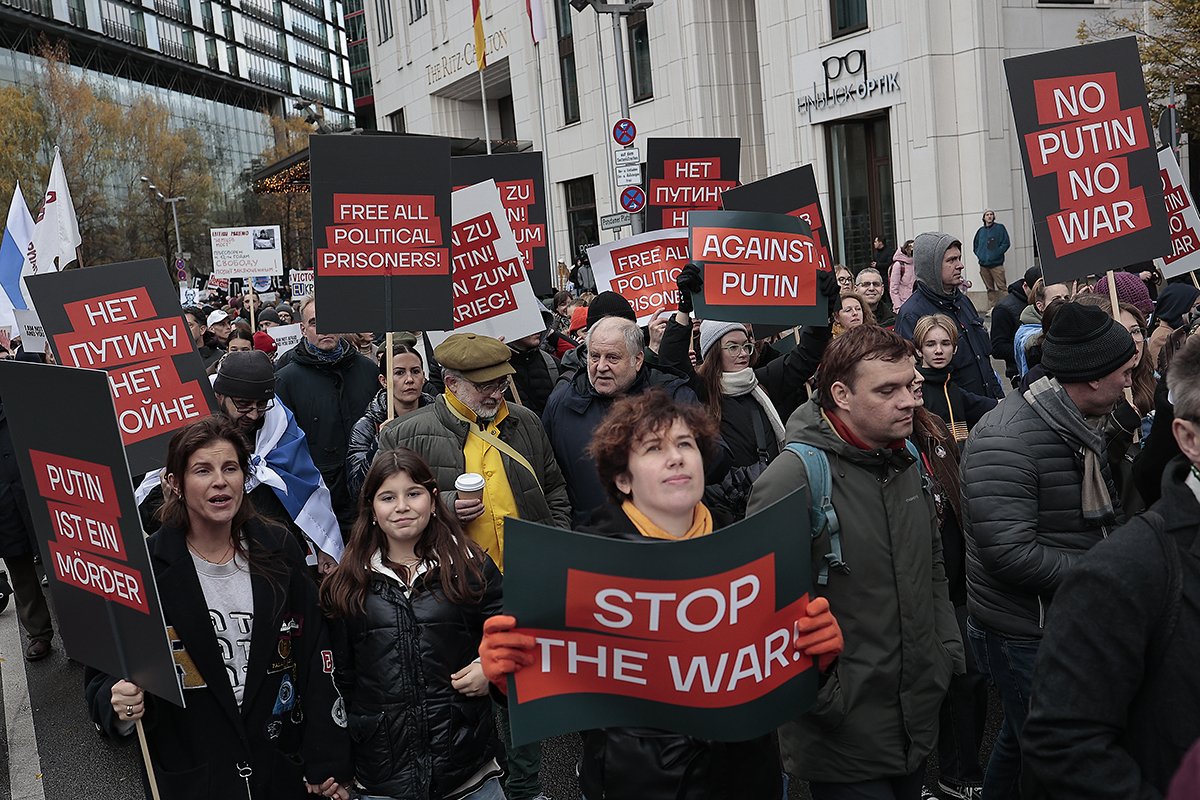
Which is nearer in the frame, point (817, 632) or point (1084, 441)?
point (817, 632)

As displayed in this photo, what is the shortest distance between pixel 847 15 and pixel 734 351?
1777cm

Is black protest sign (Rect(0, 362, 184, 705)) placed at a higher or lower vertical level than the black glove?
lower

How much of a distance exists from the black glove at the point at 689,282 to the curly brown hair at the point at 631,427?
2.57 m

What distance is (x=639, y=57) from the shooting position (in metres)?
29.0

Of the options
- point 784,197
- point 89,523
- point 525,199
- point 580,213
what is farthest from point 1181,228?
point 580,213

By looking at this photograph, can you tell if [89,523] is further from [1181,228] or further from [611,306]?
[1181,228]

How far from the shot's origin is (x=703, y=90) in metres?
26.5

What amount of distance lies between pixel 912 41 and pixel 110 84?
2750 inches

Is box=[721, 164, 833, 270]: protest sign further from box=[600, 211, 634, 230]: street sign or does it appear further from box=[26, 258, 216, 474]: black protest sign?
box=[600, 211, 634, 230]: street sign

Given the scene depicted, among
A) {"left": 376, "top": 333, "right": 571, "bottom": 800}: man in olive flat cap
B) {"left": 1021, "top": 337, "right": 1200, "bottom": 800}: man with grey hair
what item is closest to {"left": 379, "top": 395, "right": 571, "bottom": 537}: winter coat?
{"left": 376, "top": 333, "right": 571, "bottom": 800}: man in olive flat cap

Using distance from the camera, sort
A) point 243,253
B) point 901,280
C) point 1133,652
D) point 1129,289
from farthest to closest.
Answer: point 243,253
point 901,280
point 1129,289
point 1133,652

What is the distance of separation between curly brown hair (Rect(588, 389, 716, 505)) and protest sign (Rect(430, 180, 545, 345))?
3619 mm

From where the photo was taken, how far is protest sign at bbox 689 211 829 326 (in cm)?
557

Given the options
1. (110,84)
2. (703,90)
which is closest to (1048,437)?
(703,90)
